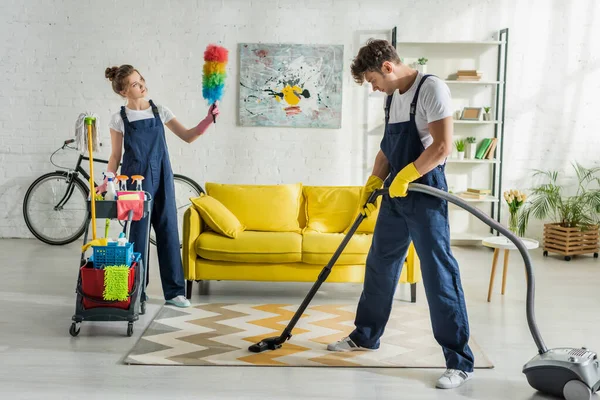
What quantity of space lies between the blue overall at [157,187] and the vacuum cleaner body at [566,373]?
230cm

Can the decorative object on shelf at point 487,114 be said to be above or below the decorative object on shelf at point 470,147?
above

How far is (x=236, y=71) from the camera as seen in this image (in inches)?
275

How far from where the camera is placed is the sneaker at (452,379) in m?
3.15

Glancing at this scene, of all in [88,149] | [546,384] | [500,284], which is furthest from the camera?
[500,284]

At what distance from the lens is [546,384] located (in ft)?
9.88

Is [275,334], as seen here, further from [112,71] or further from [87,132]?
[112,71]

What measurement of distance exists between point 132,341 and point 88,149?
3.60 feet

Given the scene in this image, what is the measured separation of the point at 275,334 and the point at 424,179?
4.20 ft

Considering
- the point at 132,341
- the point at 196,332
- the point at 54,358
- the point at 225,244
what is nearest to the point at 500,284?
the point at 225,244

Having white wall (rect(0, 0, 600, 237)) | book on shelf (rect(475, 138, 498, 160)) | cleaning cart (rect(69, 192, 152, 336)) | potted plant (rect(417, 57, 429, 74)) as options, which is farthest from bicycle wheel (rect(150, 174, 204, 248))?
cleaning cart (rect(69, 192, 152, 336))

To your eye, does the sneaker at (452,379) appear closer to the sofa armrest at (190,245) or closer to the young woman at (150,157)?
the young woman at (150,157)

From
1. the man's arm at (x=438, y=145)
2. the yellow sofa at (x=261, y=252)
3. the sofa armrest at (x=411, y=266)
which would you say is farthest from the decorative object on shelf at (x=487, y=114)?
the man's arm at (x=438, y=145)

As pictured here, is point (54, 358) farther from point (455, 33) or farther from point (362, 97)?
point (455, 33)

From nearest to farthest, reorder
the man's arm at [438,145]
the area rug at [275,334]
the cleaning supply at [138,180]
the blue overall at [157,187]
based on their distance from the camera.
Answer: the man's arm at [438,145], the area rug at [275,334], the cleaning supply at [138,180], the blue overall at [157,187]
